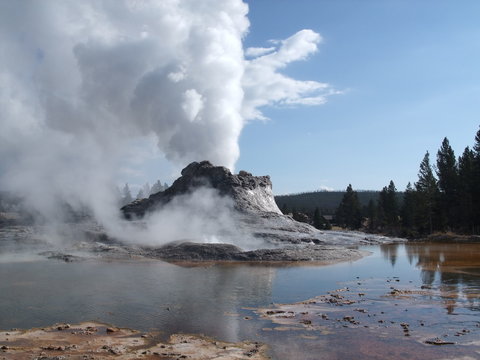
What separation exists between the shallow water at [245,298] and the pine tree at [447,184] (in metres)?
33.7

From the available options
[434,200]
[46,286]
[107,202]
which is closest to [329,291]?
[46,286]

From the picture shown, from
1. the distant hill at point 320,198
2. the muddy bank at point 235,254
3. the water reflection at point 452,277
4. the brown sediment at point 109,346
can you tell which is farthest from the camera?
the distant hill at point 320,198

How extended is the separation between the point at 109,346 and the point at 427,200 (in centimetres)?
6052

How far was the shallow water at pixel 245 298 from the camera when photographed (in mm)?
10773

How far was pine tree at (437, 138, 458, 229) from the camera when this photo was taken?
2287 inches

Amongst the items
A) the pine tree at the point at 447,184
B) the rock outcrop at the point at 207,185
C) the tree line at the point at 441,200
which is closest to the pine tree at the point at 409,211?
the tree line at the point at 441,200

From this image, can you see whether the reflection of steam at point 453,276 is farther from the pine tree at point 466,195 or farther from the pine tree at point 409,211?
the pine tree at point 409,211

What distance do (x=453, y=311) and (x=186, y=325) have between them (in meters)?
8.20

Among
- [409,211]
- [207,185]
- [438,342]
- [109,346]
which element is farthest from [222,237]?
[409,211]

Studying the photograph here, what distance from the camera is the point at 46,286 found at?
18641 millimetres

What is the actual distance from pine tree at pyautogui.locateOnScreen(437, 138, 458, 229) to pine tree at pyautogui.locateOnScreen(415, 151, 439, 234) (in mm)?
1298

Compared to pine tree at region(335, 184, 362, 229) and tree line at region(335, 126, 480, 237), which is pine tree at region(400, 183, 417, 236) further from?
pine tree at region(335, 184, 362, 229)

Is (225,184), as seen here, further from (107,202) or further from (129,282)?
(129,282)

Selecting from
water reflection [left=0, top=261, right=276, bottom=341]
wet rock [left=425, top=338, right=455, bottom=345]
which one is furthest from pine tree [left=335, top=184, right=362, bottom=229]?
wet rock [left=425, top=338, right=455, bottom=345]
